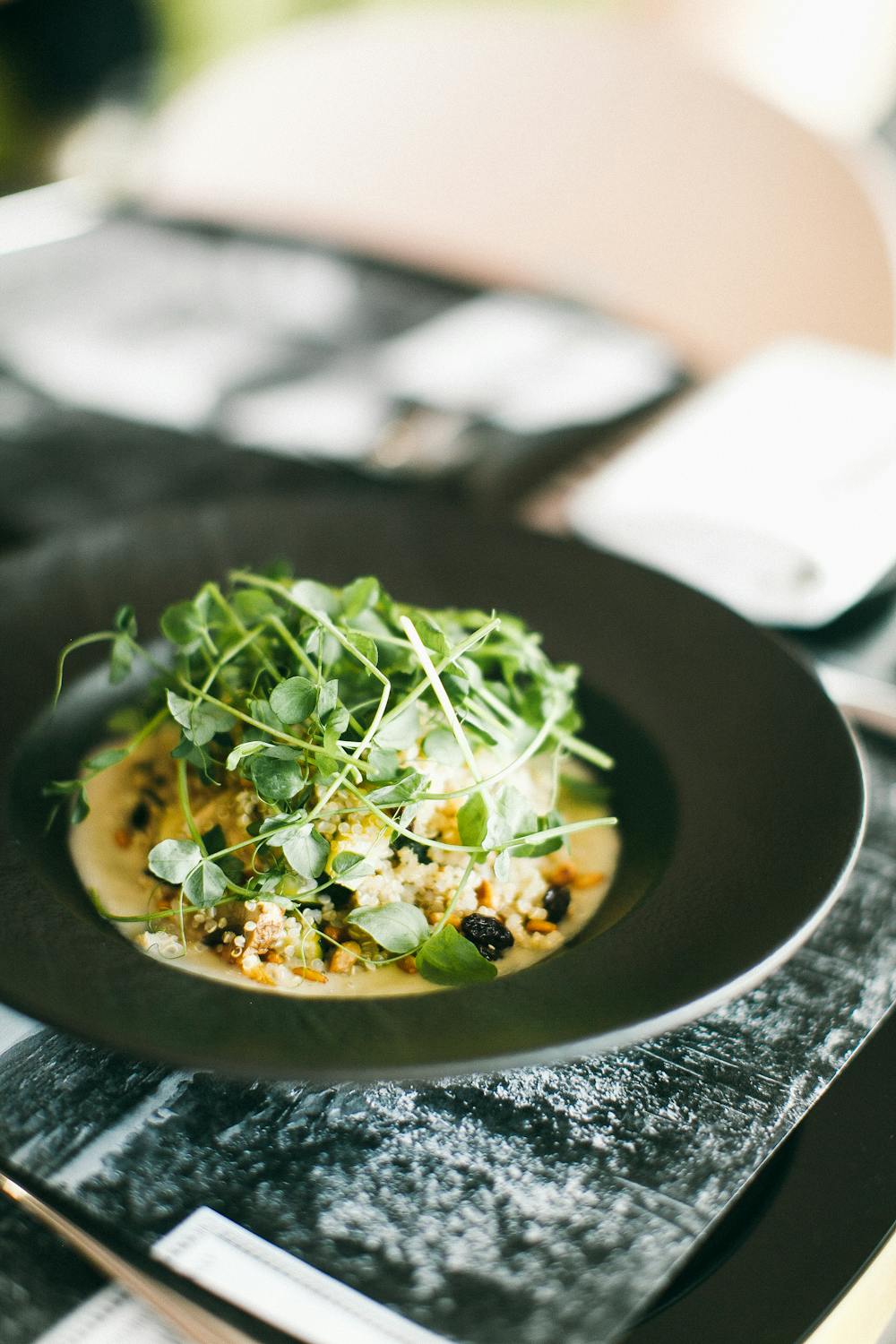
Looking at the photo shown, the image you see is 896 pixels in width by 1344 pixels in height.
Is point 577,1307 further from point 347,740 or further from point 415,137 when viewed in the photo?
point 415,137

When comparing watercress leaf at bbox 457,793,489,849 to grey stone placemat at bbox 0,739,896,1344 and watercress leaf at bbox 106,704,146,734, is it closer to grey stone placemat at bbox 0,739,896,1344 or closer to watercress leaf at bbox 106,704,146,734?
grey stone placemat at bbox 0,739,896,1344

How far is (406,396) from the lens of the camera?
148cm

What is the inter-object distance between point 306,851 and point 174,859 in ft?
0.26

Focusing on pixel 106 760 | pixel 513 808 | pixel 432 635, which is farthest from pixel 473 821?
pixel 106 760

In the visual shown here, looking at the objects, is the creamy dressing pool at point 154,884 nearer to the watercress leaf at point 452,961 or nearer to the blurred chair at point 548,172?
the watercress leaf at point 452,961

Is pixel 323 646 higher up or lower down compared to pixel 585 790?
higher up

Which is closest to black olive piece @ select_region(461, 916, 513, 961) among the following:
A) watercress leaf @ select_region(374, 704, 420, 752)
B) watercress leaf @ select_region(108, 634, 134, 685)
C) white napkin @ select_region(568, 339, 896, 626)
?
watercress leaf @ select_region(374, 704, 420, 752)

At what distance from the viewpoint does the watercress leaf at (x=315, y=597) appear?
799 mm

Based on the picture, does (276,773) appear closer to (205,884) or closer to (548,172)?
(205,884)

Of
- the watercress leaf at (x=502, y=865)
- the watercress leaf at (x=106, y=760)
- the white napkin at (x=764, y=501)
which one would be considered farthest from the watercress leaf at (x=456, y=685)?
the white napkin at (x=764, y=501)

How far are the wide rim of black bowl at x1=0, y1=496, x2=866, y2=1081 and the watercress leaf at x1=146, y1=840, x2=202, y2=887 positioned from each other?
0.05 metres

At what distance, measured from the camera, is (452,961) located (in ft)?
2.24

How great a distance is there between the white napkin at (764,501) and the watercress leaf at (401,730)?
0.47 meters

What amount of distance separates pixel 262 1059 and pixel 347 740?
0.78ft
